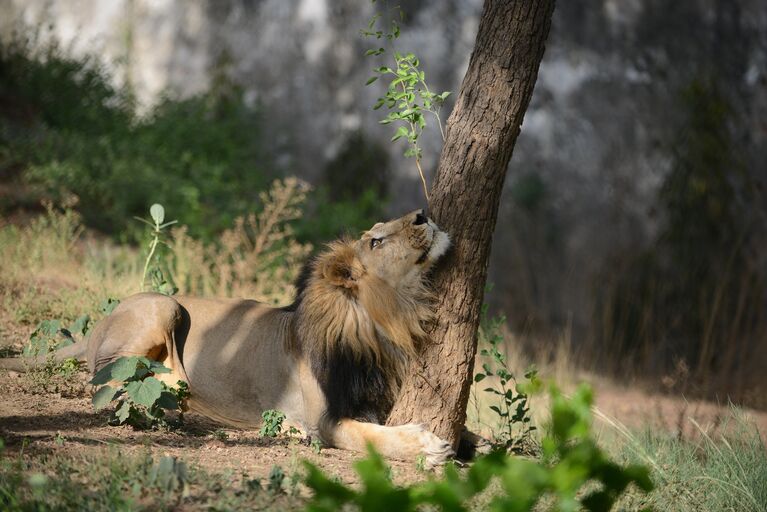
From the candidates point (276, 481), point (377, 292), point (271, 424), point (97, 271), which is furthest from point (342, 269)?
point (97, 271)

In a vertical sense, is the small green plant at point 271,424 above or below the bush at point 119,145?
below

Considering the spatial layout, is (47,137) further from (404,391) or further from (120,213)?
(404,391)

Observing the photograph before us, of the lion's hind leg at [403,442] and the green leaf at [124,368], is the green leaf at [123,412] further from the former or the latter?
the lion's hind leg at [403,442]

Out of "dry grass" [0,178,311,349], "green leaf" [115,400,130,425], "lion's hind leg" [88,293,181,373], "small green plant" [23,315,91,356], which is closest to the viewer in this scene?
"green leaf" [115,400,130,425]

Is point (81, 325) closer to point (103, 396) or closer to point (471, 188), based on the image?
point (103, 396)

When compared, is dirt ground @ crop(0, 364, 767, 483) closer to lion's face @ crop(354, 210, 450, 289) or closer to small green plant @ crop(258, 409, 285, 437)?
small green plant @ crop(258, 409, 285, 437)

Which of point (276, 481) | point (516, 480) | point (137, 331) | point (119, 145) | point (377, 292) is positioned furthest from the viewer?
point (119, 145)

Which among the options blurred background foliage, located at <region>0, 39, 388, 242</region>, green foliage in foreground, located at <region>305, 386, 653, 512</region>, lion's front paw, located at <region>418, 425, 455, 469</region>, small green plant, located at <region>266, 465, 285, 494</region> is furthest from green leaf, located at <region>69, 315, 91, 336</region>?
blurred background foliage, located at <region>0, 39, 388, 242</region>

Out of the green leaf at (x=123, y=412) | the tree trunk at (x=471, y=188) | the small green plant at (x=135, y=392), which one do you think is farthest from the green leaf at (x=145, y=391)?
the tree trunk at (x=471, y=188)

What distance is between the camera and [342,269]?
4531 millimetres

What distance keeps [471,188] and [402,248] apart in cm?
50

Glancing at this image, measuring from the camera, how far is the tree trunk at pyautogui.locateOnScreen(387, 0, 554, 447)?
4.20 m

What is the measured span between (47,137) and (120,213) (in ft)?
6.37

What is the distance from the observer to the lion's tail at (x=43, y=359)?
15.9ft
